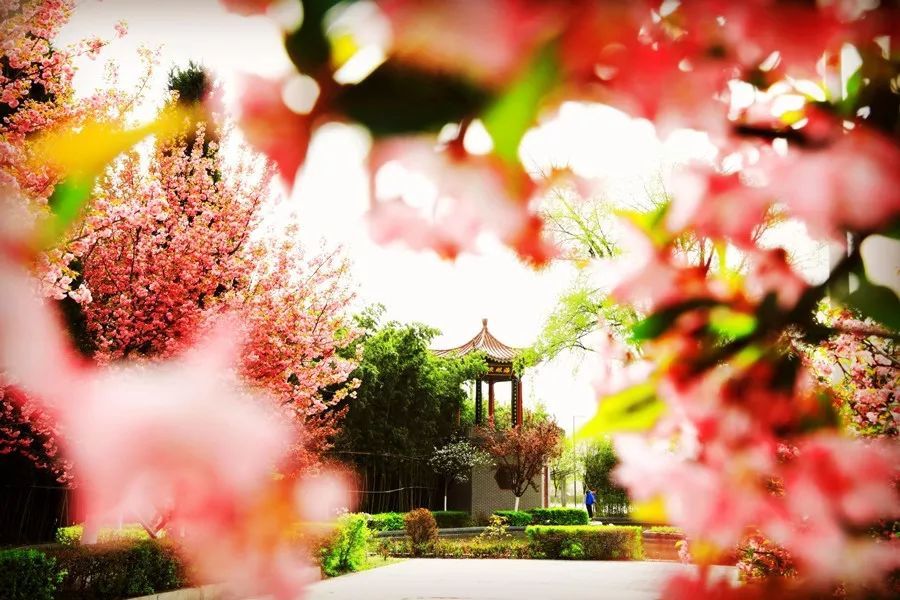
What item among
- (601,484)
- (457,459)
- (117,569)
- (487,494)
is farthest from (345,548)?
(601,484)

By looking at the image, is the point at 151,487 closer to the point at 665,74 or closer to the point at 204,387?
the point at 204,387

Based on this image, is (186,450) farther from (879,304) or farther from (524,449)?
(524,449)

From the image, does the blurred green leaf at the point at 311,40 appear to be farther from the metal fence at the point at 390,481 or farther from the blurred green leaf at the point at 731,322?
the metal fence at the point at 390,481

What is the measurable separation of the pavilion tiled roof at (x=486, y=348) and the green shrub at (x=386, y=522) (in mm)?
8366

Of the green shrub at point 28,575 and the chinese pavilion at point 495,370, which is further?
the chinese pavilion at point 495,370

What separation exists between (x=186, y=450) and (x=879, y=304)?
62cm

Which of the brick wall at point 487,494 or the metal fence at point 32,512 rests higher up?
the brick wall at point 487,494

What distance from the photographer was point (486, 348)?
28.3m

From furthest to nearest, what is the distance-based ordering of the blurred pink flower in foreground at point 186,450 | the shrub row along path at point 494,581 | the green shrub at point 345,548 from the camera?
1. the green shrub at point 345,548
2. the shrub row along path at point 494,581
3. the blurred pink flower in foreground at point 186,450

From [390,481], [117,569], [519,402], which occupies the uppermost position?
[519,402]

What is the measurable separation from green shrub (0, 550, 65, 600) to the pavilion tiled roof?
21.0 metres

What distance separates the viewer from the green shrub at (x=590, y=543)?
1802 cm

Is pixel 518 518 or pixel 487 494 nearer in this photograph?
pixel 518 518

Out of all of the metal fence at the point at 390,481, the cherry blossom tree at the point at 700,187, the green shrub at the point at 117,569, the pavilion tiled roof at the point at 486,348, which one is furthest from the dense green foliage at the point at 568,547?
the cherry blossom tree at the point at 700,187
